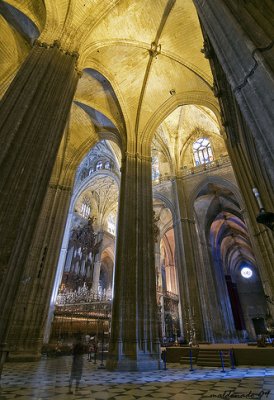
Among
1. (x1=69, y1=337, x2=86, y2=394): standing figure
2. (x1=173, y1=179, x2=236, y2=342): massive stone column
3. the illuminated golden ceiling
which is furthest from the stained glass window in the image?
(x1=69, y1=337, x2=86, y2=394): standing figure

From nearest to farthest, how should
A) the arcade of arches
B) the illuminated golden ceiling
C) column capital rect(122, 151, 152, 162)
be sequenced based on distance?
1. the arcade of arches
2. the illuminated golden ceiling
3. column capital rect(122, 151, 152, 162)

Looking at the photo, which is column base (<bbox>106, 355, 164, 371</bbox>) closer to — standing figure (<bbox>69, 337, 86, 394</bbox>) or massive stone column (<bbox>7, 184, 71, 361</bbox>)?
standing figure (<bbox>69, 337, 86, 394</bbox>)

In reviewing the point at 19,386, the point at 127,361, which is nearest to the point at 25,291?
the point at 127,361

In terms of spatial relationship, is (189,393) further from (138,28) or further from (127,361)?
(138,28)

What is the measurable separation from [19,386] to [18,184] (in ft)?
12.8

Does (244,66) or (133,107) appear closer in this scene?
(244,66)

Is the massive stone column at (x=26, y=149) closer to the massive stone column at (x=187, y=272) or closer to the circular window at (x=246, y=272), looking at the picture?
the massive stone column at (x=187, y=272)

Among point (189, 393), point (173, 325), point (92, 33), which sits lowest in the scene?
point (189, 393)

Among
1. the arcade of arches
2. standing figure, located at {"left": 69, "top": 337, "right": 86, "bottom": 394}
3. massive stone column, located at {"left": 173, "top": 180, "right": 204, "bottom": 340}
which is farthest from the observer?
massive stone column, located at {"left": 173, "top": 180, "right": 204, "bottom": 340}

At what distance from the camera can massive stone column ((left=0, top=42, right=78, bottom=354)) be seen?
4.34 m

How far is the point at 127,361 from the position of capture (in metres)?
7.25

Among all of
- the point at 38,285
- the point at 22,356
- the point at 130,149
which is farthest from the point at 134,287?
the point at 130,149

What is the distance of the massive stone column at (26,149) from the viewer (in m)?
4.34

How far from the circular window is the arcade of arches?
670 inches
